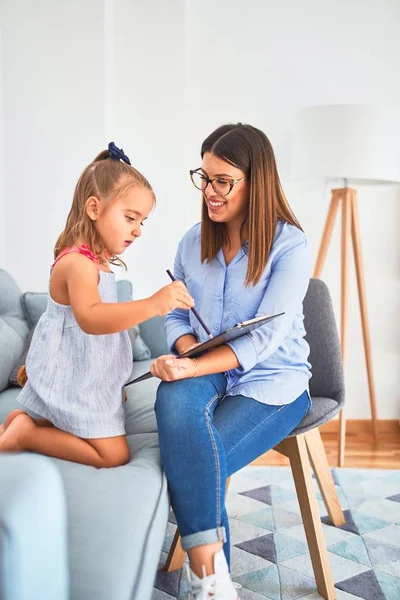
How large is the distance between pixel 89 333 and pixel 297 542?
1033mm

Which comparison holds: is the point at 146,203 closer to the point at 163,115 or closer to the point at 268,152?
the point at 268,152

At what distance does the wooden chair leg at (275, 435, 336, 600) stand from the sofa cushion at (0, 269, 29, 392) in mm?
1048

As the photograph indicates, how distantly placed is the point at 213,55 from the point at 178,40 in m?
0.19

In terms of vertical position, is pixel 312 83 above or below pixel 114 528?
above

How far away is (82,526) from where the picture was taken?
119cm

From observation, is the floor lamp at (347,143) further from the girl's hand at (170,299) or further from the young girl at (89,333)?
the girl's hand at (170,299)

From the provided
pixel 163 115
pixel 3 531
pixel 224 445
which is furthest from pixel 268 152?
pixel 163 115

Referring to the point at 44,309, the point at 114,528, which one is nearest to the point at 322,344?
the point at 114,528

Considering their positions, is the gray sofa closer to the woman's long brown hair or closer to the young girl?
the young girl

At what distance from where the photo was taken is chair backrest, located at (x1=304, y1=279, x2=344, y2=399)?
194 centimetres

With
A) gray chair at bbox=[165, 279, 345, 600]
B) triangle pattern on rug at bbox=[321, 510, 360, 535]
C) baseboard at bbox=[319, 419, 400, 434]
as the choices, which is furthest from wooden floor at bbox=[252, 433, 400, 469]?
gray chair at bbox=[165, 279, 345, 600]

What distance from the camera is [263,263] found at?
5.40 feet

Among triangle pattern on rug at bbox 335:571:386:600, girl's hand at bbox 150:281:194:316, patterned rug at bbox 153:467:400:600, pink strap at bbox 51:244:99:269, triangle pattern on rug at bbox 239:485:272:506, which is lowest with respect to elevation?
triangle pattern on rug at bbox 335:571:386:600

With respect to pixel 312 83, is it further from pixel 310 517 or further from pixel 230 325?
pixel 310 517
